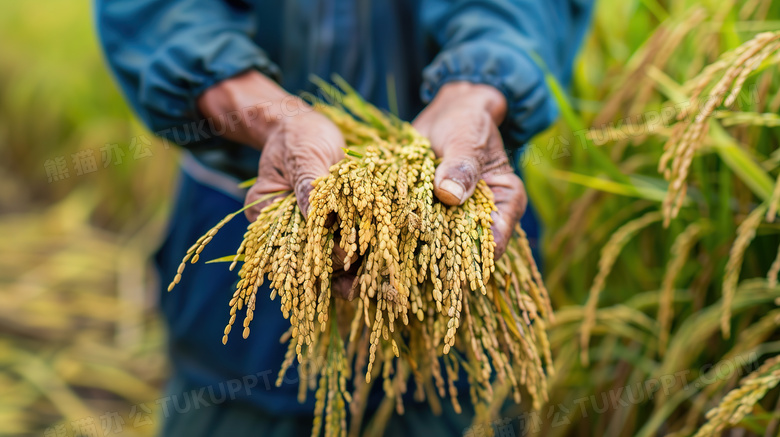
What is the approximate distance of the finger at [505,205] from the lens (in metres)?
0.80

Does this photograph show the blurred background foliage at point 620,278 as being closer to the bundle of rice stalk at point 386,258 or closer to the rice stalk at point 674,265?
the rice stalk at point 674,265

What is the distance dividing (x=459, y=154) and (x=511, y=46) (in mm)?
333

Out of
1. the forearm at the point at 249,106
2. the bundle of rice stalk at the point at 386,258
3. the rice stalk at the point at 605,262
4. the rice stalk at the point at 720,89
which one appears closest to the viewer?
the bundle of rice stalk at the point at 386,258

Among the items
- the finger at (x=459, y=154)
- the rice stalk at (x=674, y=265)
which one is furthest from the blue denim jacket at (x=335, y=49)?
the rice stalk at (x=674, y=265)

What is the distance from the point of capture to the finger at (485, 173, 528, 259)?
80 centimetres

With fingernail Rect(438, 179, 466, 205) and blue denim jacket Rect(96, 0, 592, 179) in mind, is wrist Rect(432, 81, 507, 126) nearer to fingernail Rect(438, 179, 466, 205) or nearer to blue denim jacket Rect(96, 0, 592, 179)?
blue denim jacket Rect(96, 0, 592, 179)

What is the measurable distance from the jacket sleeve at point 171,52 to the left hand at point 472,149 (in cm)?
34

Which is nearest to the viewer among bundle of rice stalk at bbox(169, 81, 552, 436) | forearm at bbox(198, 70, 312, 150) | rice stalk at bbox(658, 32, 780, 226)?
bundle of rice stalk at bbox(169, 81, 552, 436)

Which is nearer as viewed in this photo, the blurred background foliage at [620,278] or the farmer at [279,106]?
the farmer at [279,106]

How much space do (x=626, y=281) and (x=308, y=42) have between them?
94 cm

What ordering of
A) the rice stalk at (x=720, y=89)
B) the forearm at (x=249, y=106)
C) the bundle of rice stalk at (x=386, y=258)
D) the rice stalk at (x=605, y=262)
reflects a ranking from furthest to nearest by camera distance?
the rice stalk at (x=605, y=262) → the forearm at (x=249, y=106) → the rice stalk at (x=720, y=89) → the bundle of rice stalk at (x=386, y=258)

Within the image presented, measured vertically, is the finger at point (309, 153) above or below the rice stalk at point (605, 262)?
above

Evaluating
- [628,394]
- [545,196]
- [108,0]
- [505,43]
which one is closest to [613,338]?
[628,394]

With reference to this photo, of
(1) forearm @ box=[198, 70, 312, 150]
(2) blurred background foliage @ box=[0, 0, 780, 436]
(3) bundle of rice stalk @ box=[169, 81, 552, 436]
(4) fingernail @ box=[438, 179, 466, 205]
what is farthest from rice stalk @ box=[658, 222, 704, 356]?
(1) forearm @ box=[198, 70, 312, 150]
